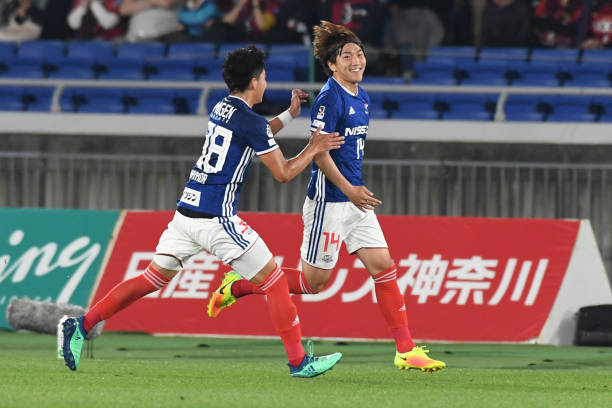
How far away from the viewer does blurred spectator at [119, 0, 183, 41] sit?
1986 centimetres

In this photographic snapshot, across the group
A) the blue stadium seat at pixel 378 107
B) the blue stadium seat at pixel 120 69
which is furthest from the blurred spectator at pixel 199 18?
the blue stadium seat at pixel 378 107

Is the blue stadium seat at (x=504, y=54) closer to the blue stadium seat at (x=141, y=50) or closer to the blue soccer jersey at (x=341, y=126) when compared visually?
the blue stadium seat at (x=141, y=50)

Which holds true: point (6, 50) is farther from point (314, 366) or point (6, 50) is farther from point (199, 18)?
point (314, 366)

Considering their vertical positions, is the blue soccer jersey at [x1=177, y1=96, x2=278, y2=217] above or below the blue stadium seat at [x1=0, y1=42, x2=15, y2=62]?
above

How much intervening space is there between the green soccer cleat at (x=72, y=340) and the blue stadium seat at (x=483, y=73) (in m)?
10.1

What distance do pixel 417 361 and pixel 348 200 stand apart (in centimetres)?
122

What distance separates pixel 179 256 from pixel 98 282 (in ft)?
15.6

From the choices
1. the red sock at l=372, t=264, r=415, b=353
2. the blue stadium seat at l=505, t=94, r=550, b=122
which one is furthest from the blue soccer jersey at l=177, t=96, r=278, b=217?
the blue stadium seat at l=505, t=94, r=550, b=122

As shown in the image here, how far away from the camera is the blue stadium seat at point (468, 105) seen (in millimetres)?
17281

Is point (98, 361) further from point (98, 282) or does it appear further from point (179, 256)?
point (98, 282)

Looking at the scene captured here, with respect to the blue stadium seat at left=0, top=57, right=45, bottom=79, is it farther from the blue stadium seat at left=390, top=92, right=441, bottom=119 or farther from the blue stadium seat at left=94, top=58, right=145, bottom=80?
the blue stadium seat at left=390, top=92, right=441, bottom=119

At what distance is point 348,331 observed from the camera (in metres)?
13.0

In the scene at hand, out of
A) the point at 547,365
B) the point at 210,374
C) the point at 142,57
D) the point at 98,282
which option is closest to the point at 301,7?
the point at 142,57

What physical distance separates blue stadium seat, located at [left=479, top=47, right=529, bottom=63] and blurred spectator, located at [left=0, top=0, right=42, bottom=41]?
6.84 metres
